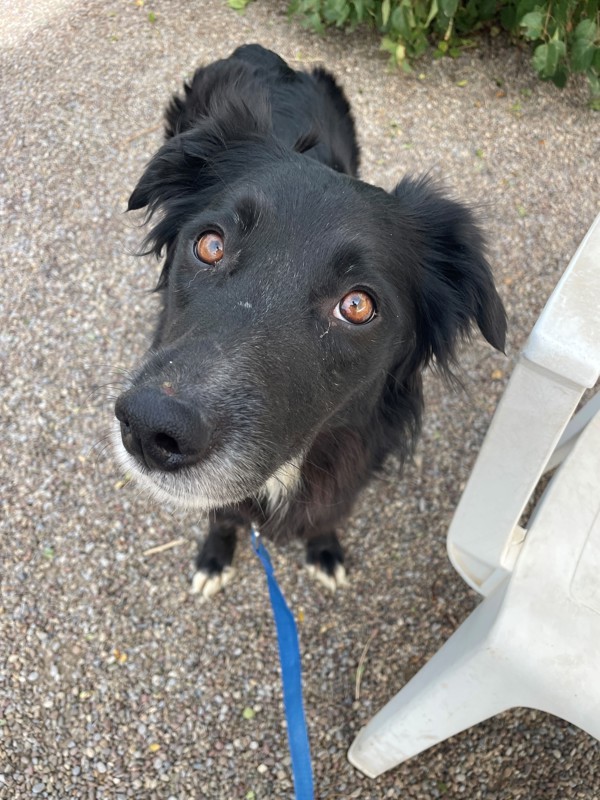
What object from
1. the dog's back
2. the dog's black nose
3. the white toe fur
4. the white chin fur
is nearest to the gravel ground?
the white toe fur

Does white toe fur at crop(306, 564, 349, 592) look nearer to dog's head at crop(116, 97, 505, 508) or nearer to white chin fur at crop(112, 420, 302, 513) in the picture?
dog's head at crop(116, 97, 505, 508)

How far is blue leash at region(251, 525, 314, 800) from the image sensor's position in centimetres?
188

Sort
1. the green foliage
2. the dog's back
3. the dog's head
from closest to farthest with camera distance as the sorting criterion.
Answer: the dog's head
the dog's back
the green foliage

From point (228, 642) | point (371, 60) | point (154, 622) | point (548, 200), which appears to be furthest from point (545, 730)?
point (371, 60)

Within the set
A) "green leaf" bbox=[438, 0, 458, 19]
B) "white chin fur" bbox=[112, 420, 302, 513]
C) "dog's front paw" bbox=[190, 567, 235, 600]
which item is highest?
"green leaf" bbox=[438, 0, 458, 19]

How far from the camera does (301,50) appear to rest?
14.1ft

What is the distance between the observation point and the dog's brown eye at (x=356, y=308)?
5.53 feet

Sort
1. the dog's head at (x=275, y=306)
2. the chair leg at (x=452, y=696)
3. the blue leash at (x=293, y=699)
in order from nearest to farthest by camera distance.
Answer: the dog's head at (x=275, y=306), the chair leg at (x=452, y=696), the blue leash at (x=293, y=699)

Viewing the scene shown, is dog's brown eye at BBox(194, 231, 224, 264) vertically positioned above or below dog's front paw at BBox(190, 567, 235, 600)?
above

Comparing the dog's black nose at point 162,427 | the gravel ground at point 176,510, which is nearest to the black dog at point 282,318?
the dog's black nose at point 162,427

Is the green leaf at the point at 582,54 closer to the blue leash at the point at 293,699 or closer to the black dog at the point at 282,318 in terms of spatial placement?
the black dog at the point at 282,318

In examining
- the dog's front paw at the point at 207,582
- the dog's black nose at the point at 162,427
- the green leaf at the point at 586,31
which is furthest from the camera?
the green leaf at the point at 586,31

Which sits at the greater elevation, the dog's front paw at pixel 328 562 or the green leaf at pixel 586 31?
the green leaf at pixel 586 31

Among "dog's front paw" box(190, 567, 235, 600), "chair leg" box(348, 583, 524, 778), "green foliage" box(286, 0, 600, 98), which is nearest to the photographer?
"chair leg" box(348, 583, 524, 778)
